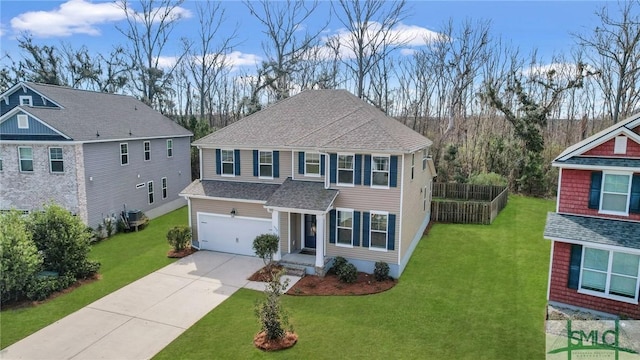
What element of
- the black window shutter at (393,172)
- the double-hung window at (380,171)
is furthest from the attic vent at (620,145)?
the double-hung window at (380,171)

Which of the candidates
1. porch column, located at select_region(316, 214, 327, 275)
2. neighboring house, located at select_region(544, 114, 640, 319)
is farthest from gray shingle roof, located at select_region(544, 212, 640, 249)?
porch column, located at select_region(316, 214, 327, 275)

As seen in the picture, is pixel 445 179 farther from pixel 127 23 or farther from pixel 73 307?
pixel 127 23

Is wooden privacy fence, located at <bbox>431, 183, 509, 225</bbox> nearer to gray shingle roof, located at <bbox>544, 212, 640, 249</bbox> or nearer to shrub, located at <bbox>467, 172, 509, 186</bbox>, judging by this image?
shrub, located at <bbox>467, 172, 509, 186</bbox>

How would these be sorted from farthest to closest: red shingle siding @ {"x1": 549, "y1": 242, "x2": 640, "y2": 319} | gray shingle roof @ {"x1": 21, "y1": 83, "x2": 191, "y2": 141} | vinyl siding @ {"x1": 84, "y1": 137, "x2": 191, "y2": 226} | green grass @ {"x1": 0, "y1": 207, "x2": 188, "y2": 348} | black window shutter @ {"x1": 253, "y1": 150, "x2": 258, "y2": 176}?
vinyl siding @ {"x1": 84, "y1": 137, "x2": 191, "y2": 226} → gray shingle roof @ {"x1": 21, "y1": 83, "x2": 191, "y2": 141} → black window shutter @ {"x1": 253, "y1": 150, "x2": 258, "y2": 176} → green grass @ {"x1": 0, "y1": 207, "x2": 188, "y2": 348} → red shingle siding @ {"x1": 549, "y1": 242, "x2": 640, "y2": 319}

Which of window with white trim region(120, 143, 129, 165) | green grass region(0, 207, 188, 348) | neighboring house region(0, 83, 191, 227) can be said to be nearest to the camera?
green grass region(0, 207, 188, 348)

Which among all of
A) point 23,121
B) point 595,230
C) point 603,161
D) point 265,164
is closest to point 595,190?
point 603,161
